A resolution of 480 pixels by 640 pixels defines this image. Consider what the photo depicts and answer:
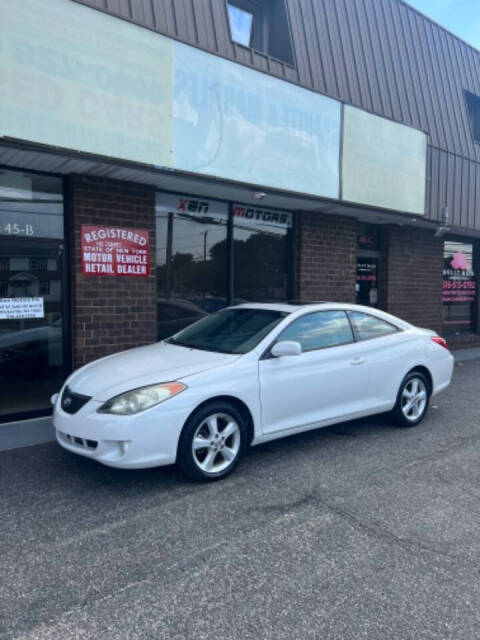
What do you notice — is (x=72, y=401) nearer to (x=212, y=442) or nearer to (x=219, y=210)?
(x=212, y=442)

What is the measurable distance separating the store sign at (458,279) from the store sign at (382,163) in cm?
291

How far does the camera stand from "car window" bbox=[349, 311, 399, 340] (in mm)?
5570

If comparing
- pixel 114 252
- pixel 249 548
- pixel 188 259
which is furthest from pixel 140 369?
pixel 188 259

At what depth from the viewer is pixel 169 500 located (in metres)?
3.85

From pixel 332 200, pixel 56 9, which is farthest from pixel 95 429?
pixel 332 200

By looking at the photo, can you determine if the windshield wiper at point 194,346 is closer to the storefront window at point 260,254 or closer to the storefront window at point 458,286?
the storefront window at point 260,254

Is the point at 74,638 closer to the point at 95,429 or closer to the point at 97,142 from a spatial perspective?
the point at 95,429

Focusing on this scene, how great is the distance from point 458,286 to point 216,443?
10616mm

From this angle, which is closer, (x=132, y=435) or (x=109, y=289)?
(x=132, y=435)

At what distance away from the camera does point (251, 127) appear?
735cm

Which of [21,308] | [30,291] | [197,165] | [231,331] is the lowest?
[231,331]

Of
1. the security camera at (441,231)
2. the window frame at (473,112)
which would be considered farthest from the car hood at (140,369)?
the window frame at (473,112)

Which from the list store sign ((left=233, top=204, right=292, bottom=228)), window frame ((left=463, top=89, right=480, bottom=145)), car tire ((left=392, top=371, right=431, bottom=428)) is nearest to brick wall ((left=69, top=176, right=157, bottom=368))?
store sign ((left=233, top=204, right=292, bottom=228))

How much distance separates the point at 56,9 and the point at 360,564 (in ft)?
20.1
